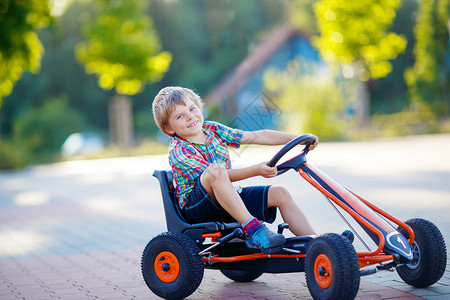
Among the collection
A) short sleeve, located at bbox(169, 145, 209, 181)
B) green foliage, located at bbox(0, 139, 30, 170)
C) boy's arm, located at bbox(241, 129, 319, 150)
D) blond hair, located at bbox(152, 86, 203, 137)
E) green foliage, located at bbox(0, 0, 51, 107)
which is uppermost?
green foliage, located at bbox(0, 0, 51, 107)

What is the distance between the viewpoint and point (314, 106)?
22141mm

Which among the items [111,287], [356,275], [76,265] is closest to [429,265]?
[356,275]

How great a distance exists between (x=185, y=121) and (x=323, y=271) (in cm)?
132

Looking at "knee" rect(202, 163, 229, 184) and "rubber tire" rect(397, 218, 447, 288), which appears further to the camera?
"knee" rect(202, 163, 229, 184)

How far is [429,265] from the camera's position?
3404 mm

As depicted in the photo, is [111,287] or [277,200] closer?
[277,200]

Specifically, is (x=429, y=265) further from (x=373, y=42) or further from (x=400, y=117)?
(x=400, y=117)

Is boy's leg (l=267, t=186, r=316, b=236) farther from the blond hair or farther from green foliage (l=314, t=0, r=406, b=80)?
green foliage (l=314, t=0, r=406, b=80)

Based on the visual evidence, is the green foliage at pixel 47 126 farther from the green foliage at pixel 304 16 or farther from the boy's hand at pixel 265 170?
the boy's hand at pixel 265 170

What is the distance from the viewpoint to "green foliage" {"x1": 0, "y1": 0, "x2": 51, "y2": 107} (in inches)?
575

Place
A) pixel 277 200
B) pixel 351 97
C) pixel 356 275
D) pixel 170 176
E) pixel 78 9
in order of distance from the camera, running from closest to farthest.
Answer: pixel 356 275
pixel 277 200
pixel 170 176
pixel 351 97
pixel 78 9

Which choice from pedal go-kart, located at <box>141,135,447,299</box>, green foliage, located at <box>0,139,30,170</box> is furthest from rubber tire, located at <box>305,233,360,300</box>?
green foliage, located at <box>0,139,30,170</box>

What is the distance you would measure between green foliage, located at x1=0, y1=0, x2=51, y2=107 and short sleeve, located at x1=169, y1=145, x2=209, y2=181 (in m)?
12.0

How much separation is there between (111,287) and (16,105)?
36.0 meters
